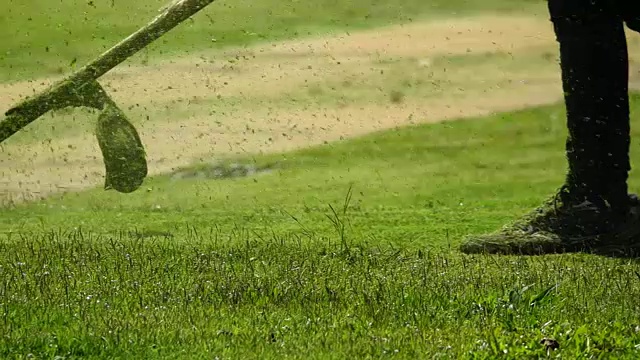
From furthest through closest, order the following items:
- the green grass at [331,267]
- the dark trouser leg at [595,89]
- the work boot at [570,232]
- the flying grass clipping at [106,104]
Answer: the flying grass clipping at [106,104] < the work boot at [570,232] < the dark trouser leg at [595,89] < the green grass at [331,267]

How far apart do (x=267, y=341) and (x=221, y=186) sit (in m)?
5.17

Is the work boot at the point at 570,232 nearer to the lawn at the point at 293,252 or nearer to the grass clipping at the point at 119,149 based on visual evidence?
the lawn at the point at 293,252

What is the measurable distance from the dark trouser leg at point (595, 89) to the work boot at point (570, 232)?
0.39ft

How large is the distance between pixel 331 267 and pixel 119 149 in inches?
97.5

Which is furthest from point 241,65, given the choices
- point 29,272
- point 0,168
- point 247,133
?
point 29,272

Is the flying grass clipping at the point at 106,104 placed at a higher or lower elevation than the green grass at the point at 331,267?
higher

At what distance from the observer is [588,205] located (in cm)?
858

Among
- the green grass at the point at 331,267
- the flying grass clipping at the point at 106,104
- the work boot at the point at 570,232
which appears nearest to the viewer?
the green grass at the point at 331,267

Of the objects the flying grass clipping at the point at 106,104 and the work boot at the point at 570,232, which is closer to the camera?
the work boot at the point at 570,232

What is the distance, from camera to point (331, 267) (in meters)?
7.16

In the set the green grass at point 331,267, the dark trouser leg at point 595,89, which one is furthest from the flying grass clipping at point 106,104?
the dark trouser leg at point 595,89

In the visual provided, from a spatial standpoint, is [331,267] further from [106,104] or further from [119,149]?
[106,104]

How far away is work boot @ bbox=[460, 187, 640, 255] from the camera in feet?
28.0

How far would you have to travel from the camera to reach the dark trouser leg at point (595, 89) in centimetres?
832
